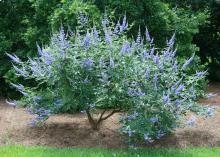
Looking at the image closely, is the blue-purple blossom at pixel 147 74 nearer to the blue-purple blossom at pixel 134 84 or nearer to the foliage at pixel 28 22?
the blue-purple blossom at pixel 134 84

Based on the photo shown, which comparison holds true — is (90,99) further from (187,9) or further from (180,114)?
(187,9)

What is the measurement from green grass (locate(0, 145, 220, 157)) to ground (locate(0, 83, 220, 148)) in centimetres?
32

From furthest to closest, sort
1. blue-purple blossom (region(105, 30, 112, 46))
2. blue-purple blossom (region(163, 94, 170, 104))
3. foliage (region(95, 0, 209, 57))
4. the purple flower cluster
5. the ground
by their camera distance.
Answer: foliage (region(95, 0, 209, 57)) → the ground → blue-purple blossom (region(105, 30, 112, 46)) → the purple flower cluster → blue-purple blossom (region(163, 94, 170, 104))

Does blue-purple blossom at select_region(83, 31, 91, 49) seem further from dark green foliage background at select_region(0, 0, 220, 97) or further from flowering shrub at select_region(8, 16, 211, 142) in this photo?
dark green foliage background at select_region(0, 0, 220, 97)

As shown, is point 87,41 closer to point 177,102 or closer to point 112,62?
point 112,62

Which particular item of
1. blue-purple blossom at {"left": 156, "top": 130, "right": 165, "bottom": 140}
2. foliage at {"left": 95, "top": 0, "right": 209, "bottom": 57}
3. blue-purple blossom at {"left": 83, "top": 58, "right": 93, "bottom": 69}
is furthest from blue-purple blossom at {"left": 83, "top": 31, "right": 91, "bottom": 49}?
foliage at {"left": 95, "top": 0, "right": 209, "bottom": 57}

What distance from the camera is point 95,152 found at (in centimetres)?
675

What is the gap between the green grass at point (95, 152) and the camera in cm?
664

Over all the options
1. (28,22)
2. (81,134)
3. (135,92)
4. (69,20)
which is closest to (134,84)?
(135,92)

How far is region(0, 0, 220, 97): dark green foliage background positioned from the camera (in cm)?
884

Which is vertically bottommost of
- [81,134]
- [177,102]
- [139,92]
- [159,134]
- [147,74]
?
[81,134]

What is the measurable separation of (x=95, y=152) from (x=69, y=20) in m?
2.87

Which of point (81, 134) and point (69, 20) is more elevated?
point (69, 20)

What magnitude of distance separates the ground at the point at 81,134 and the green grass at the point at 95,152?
316mm
